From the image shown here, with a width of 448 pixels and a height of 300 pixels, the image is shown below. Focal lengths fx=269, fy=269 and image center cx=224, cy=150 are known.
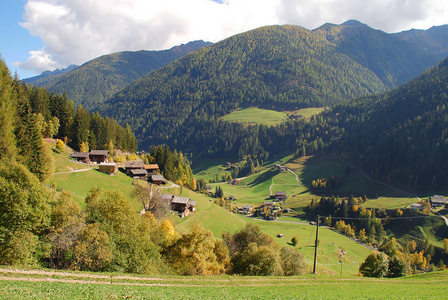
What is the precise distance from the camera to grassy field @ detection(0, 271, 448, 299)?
2220 cm

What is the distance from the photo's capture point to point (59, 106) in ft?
331

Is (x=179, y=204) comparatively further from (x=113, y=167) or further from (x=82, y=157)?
(x=82, y=157)

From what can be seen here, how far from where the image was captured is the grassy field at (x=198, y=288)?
874 inches

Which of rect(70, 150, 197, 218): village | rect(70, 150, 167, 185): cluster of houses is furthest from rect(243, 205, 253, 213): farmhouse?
rect(70, 150, 167, 185): cluster of houses

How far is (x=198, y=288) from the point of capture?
29.1m

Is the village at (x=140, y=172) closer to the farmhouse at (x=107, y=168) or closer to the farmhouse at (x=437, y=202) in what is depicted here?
the farmhouse at (x=107, y=168)

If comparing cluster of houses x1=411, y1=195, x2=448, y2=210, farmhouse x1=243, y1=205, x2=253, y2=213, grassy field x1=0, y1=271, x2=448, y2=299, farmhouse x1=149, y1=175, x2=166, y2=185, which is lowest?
farmhouse x1=243, y1=205, x2=253, y2=213

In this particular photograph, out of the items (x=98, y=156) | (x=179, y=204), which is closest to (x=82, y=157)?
(x=98, y=156)

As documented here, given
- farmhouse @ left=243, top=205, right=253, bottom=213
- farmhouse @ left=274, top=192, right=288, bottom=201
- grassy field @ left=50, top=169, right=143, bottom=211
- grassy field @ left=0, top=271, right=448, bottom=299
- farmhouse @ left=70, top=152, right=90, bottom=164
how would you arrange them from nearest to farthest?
grassy field @ left=0, top=271, right=448, bottom=299
grassy field @ left=50, top=169, right=143, bottom=211
farmhouse @ left=70, top=152, right=90, bottom=164
farmhouse @ left=243, top=205, right=253, bottom=213
farmhouse @ left=274, top=192, right=288, bottom=201

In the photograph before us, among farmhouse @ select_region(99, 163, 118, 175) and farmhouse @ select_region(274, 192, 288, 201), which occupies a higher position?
farmhouse @ select_region(99, 163, 118, 175)

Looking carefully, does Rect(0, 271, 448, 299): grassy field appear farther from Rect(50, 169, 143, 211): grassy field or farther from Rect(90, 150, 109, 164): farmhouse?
Rect(90, 150, 109, 164): farmhouse

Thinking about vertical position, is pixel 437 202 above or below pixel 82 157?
below

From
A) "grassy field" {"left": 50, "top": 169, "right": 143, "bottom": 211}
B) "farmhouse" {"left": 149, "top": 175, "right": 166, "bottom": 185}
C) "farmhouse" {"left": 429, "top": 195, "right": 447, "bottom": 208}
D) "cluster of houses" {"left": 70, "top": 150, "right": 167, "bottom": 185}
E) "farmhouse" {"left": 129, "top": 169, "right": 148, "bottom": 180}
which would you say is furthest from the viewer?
"farmhouse" {"left": 429, "top": 195, "right": 447, "bottom": 208}

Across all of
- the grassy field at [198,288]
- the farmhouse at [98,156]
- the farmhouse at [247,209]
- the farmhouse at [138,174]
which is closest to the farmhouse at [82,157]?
the farmhouse at [98,156]
